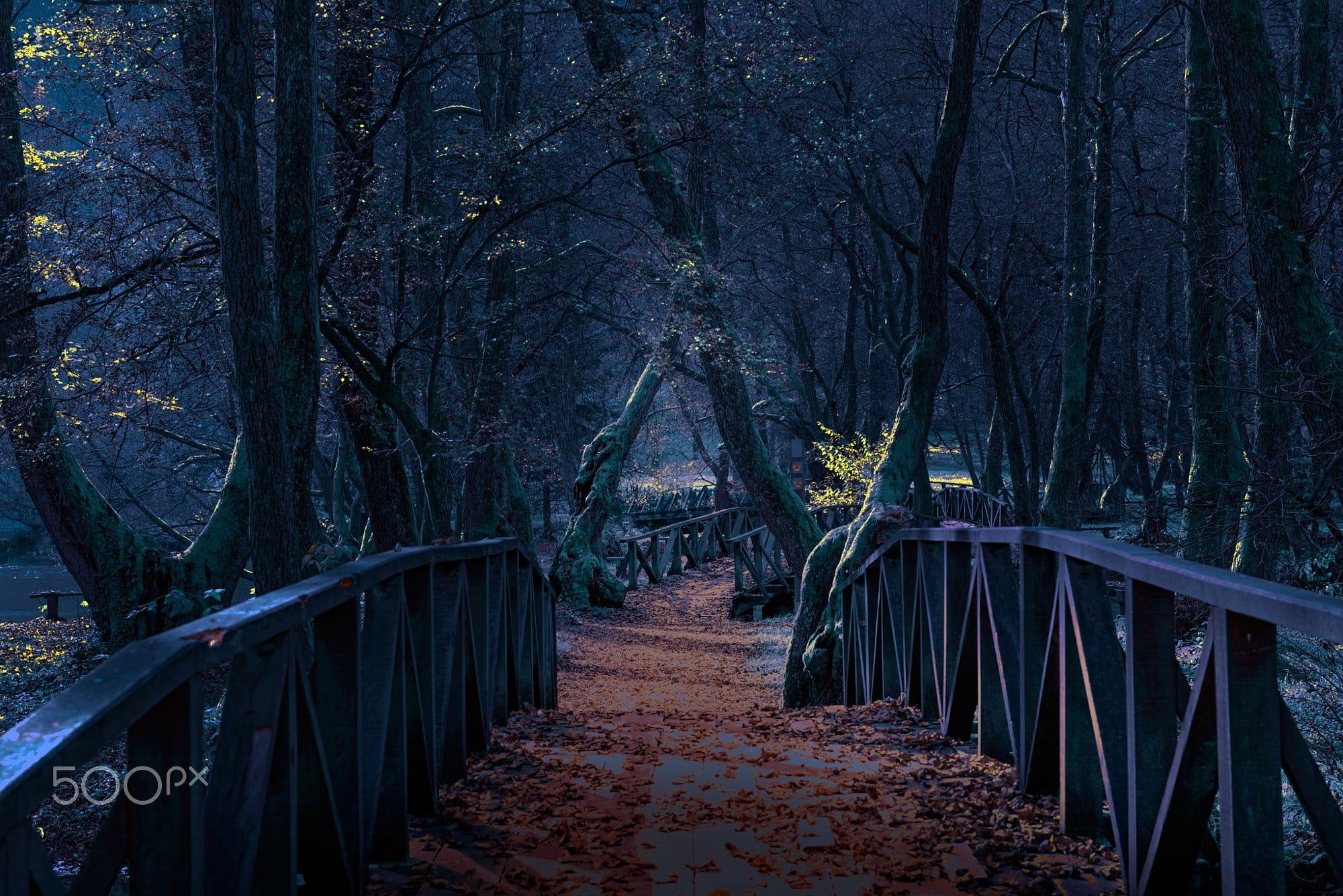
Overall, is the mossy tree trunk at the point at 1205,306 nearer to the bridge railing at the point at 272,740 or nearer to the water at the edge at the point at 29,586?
the bridge railing at the point at 272,740

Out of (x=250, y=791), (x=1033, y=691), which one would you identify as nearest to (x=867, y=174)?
(x=1033, y=691)

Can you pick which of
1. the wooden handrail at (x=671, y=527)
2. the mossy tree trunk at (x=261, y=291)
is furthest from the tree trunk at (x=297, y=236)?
the wooden handrail at (x=671, y=527)

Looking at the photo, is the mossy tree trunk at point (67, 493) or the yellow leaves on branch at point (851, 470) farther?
the yellow leaves on branch at point (851, 470)

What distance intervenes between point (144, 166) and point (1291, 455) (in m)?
8.98

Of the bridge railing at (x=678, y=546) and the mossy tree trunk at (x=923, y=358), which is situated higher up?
the mossy tree trunk at (x=923, y=358)

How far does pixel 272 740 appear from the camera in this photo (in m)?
2.40

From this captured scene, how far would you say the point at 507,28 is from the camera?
14.3 metres

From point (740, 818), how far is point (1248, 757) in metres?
Result: 2.36

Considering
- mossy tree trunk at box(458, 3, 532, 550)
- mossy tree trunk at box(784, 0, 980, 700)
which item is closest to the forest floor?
mossy tree trunk at box(784, 0, 980, 700)

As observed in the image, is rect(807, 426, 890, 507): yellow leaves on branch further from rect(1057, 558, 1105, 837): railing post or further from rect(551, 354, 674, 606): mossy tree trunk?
rect(1057, 558, 1105, 837): railing post

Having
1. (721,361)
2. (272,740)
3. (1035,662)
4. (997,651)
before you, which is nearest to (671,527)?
(721,361)

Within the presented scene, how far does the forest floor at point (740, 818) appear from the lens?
11.6 feet

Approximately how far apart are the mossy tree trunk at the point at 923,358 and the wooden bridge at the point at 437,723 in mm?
5282

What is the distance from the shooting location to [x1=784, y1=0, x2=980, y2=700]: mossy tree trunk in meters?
10.8
